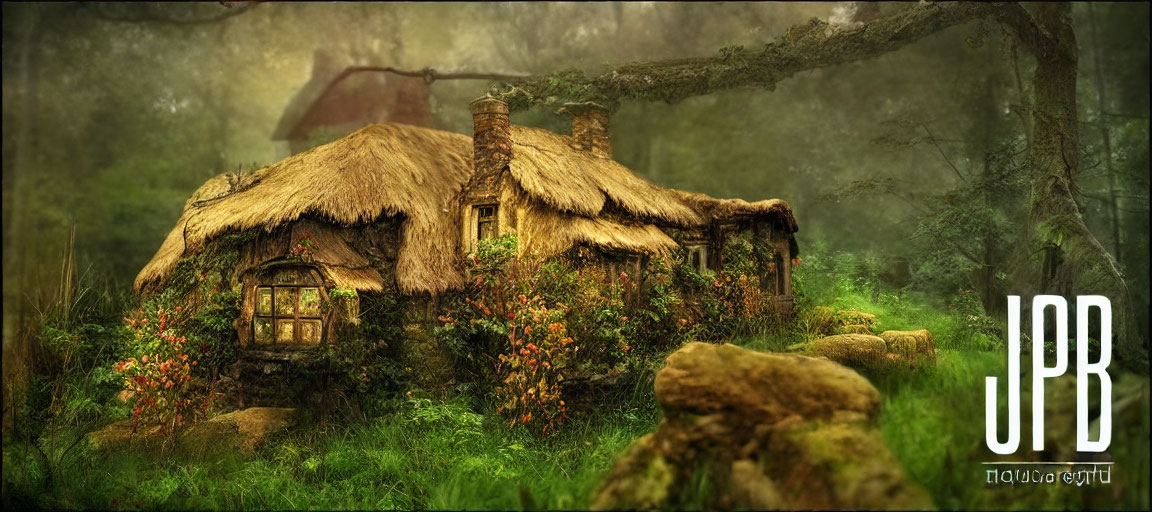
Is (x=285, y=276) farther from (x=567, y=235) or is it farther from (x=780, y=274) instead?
(x=780, y=274)

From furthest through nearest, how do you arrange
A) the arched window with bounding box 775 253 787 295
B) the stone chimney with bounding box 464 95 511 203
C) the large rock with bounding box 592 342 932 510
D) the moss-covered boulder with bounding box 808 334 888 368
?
the arched window with bounding box 775 253 787 295 < the stone chimney with bounding box 464 95 511 203 < the moss-covered boulder with bounding box 808 334 888 368 < the large rock with bounding box 592 342 932 510

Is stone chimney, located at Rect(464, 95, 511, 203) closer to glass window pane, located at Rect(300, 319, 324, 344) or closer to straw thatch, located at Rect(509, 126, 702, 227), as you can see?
straw thatch, located at Rect(509, 126, 702, 227)

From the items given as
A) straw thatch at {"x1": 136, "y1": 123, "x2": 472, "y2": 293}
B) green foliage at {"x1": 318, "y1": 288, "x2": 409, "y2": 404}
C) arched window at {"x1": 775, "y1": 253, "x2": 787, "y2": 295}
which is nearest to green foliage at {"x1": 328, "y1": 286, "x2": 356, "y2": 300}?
green foliage at {"x1": 318, "y1": 288, "x2": 409, "y2": 404}

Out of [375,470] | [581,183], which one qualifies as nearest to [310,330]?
[375,470]

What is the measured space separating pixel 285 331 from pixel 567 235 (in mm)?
3536

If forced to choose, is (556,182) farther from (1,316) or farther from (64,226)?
(64,226)

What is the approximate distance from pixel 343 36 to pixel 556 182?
11251 mm

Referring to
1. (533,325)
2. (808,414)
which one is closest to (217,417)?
(533,325)

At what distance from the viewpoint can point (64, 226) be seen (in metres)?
12.4

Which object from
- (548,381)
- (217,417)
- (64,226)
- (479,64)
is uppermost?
(479,64)

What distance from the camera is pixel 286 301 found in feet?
26.9

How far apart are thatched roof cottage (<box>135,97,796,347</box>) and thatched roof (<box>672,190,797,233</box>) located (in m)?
0.02

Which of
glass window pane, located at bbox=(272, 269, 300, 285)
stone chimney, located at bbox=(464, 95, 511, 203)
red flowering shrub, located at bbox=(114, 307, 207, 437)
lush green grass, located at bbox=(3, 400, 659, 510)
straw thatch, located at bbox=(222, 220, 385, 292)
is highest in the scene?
stone chimney, located at bbox=(464, 95, 511, 203)

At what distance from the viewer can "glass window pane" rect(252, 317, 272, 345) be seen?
324 inches
